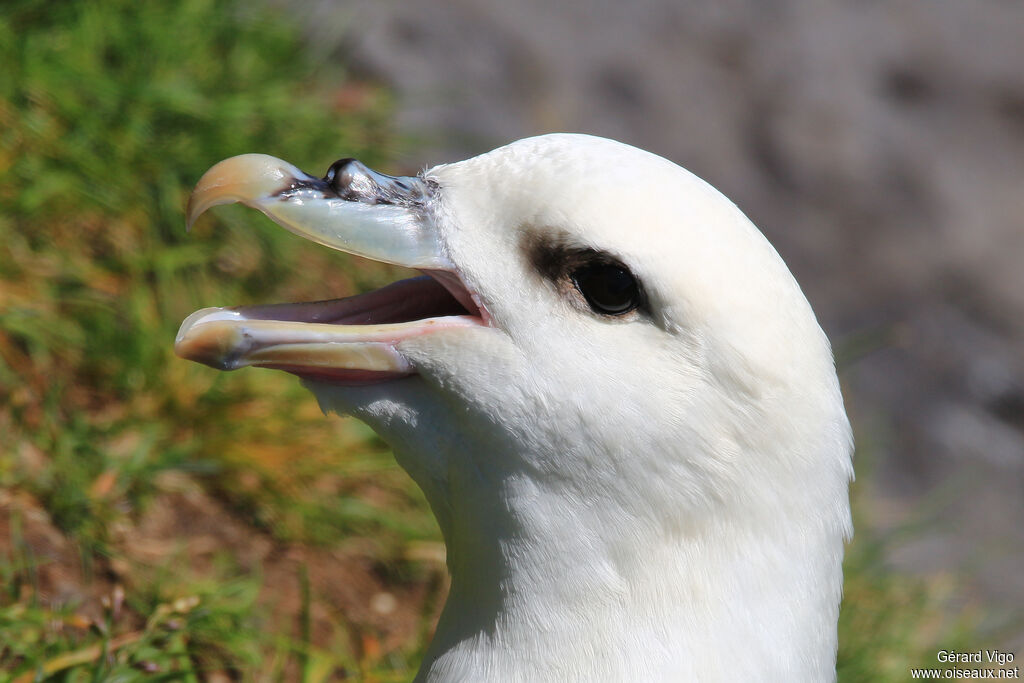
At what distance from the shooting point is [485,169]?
191 cm

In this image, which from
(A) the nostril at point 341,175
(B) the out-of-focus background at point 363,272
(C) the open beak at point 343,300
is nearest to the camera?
(C) the open beak at point 343,300

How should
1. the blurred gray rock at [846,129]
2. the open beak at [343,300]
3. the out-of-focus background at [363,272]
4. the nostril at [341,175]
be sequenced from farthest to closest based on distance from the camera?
the blurred gray rock at [846,129] → the out-of-focus background at [363,272] → the nostril at [341,175] → the open beak at [343,300]

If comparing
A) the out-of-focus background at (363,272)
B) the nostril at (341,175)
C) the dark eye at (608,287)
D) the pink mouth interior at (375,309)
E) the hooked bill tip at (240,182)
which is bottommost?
the out-of-focus background at (363,272)

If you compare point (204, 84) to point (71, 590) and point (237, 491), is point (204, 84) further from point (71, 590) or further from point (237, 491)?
point (71, 590)

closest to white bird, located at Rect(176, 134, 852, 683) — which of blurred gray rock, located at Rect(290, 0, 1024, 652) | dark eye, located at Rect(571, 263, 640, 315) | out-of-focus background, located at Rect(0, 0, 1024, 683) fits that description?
dark eye, located at Rect(571, 263, 640, 315)

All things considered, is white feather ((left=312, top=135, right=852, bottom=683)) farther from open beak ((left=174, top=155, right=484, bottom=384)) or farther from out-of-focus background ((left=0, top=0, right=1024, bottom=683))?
out-of-focus background ((left=0, top=0, right=1024, bottom=683))

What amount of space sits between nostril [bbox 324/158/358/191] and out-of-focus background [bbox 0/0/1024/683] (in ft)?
3.86

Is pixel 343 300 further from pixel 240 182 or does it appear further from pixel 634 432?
pixel 634 432

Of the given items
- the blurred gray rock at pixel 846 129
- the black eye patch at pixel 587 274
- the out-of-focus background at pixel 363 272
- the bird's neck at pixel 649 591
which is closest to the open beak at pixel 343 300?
the black eye patch at pixel 587 274

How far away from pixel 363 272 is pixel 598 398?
279 cm

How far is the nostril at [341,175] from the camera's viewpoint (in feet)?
6.50

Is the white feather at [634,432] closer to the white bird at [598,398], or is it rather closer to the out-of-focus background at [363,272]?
the white bird at [598,398]

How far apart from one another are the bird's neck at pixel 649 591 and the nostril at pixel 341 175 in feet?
1.95

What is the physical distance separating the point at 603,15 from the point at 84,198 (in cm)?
274
